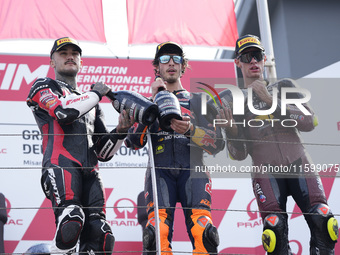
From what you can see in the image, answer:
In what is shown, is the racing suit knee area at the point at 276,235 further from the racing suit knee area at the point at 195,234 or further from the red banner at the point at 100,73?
the red banner at the point at 100,73

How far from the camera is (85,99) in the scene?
11.8 ft

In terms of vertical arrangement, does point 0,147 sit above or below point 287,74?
below

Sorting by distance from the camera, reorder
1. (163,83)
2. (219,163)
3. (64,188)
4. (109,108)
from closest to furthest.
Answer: (64,188), (163,83), (219,163), (109,108)

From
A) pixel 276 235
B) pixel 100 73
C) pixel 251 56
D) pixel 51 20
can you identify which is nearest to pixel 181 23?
pixel 100 73

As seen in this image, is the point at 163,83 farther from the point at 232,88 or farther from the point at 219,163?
the point at 219,163

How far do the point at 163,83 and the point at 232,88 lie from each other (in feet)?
1.86

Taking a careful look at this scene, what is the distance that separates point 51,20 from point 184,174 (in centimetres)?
285

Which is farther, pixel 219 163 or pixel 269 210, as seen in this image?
pixel 219 163

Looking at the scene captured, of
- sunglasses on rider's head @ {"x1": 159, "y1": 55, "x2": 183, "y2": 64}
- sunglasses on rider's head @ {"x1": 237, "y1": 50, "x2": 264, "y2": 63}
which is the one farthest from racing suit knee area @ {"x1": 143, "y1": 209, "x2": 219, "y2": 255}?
sunglasses on rider's head @ {"x1": 237, "y1": 50, "x2": 264, "y2": 63}

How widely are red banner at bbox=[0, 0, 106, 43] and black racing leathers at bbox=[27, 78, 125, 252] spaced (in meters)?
2.14

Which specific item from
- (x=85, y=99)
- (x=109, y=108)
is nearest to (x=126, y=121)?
(x=85, y=99)

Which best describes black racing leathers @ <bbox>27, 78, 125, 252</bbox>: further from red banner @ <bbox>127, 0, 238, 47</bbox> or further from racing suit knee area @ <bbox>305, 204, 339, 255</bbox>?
red banner @ <bbox>127, 0, 238, 47</bbox>

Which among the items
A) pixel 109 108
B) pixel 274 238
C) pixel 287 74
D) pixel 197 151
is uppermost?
pixel 287 74

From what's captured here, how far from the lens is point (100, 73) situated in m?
6.00
